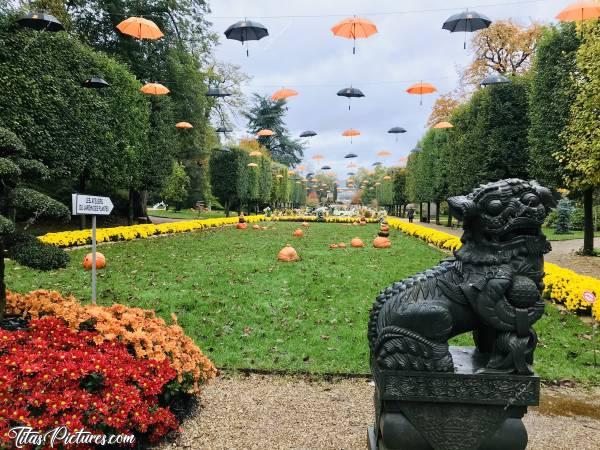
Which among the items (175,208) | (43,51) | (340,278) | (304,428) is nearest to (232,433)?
(304,428)

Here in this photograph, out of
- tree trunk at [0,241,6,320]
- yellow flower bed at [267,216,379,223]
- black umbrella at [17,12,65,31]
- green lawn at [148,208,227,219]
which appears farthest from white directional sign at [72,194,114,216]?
green lawn at [148,208,227,219]

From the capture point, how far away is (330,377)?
5.06 meters

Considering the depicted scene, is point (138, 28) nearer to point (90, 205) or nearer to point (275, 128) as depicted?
point (90, 205)

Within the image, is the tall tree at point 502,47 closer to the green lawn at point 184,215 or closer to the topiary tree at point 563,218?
the topiary tree at point 563,218

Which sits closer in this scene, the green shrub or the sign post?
the green shrub

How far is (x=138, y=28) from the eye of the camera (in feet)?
45.5

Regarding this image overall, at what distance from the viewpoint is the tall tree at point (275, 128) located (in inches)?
2486

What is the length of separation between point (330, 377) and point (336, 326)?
161 centimetres

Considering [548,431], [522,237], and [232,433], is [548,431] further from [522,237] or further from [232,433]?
[232,433]

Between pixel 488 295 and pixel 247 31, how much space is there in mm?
13279

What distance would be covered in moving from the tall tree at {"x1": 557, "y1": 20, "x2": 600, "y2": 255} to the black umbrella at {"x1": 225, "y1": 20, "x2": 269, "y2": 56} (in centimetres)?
913

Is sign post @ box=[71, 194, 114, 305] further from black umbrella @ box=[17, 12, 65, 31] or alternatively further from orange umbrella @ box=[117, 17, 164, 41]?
orange umbrella @ box=[117, 17, 164, 41]

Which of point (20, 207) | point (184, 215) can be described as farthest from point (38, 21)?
point (184, 215)

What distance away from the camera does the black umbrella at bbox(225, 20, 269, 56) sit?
1377cm
